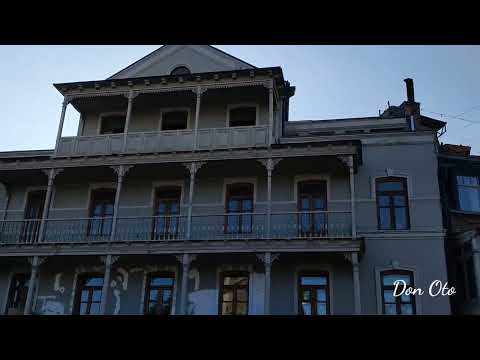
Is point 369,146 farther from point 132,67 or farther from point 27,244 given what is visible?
point 27,244

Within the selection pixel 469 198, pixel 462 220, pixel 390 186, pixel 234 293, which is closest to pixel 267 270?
pixel 234 293

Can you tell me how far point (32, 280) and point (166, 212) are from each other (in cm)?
531

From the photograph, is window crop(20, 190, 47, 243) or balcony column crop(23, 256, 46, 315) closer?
balcony column crop(23, 256, 46, 315)

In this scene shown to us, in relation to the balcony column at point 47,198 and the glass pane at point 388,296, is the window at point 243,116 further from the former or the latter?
the glass pane at point 388,296

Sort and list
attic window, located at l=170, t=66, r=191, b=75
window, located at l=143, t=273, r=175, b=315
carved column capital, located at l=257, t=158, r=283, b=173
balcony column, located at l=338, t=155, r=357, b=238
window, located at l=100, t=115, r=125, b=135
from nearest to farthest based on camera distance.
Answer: balcony column, located at l=338, t=155, r=357, b=238 < carved column capital, located at l=257, t=158, r=283, b=173 < window, located at l=143, t=273, r=175, b=315 < window, located at l=100, t=115, r=125, b=135 < attic window, located at l=170, t=66, r=191, b=75

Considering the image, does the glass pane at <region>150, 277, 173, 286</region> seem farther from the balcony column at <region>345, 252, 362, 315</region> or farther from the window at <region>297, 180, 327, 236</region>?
the balcony column at <region>345, 252, 362, 315</region>

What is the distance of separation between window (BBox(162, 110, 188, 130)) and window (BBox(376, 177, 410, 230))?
325 inches

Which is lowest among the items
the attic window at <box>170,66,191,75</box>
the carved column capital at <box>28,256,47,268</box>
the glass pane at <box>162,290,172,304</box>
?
the glass pane at <box>162,290,172,304</box>

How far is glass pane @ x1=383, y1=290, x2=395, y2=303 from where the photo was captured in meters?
17.9

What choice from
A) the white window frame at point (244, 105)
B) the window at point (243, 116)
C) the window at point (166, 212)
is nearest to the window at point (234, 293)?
the window at point (166, 212)

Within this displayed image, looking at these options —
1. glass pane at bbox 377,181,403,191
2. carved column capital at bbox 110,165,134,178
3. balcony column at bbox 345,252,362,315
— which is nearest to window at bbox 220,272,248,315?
balcony column at bbox 345,252,362,315
